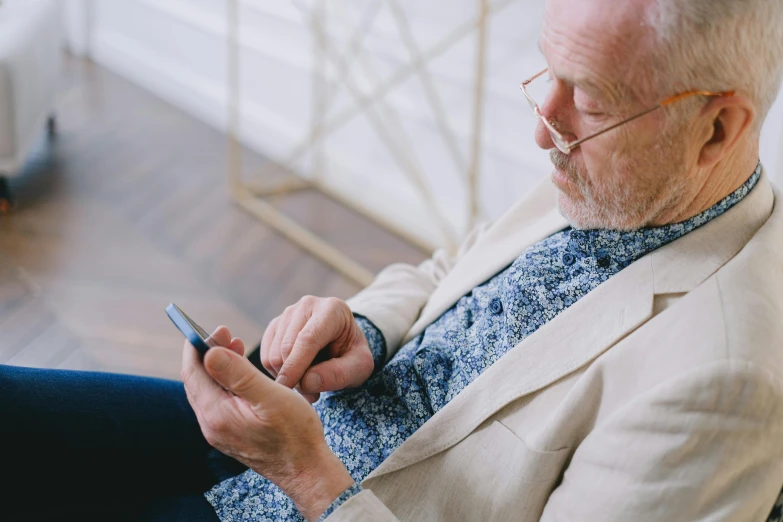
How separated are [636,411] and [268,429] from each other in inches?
16.8

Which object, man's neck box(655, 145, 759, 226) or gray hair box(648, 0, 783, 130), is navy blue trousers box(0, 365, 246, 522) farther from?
gray hair box(648, 0, 783, 130)

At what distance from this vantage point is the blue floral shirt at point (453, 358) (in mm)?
1109

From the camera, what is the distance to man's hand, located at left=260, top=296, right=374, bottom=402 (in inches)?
45.5

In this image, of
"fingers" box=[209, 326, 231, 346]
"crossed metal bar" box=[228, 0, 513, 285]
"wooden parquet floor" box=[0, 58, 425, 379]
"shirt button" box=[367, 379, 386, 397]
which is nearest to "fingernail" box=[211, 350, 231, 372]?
"fingers" box=[209, 326, 231, 346]

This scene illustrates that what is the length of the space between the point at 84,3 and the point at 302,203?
246 centimetres

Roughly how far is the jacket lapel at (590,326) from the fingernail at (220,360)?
293 mm

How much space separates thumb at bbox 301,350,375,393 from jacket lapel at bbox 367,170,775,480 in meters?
0.15

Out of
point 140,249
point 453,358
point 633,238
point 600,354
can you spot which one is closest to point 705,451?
point 600,354

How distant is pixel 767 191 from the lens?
105 centimetres

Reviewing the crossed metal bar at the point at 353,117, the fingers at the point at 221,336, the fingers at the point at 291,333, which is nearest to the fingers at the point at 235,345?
the fingers at the point at 221,336

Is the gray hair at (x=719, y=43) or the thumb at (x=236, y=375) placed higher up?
the gray hair at (x=719, y=43)

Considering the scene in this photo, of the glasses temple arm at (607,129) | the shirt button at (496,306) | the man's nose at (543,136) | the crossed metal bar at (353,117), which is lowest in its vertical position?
the crossed metal bar at (353,117)

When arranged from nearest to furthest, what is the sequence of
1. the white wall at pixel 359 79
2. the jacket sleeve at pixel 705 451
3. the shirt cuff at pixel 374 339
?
the jacket sleeve at pixel 705 451, the shirt cuff at pixel 374 339, the white wall at pixel 359 79

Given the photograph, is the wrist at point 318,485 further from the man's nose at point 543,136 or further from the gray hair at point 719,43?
the gray hair at point 719,43
